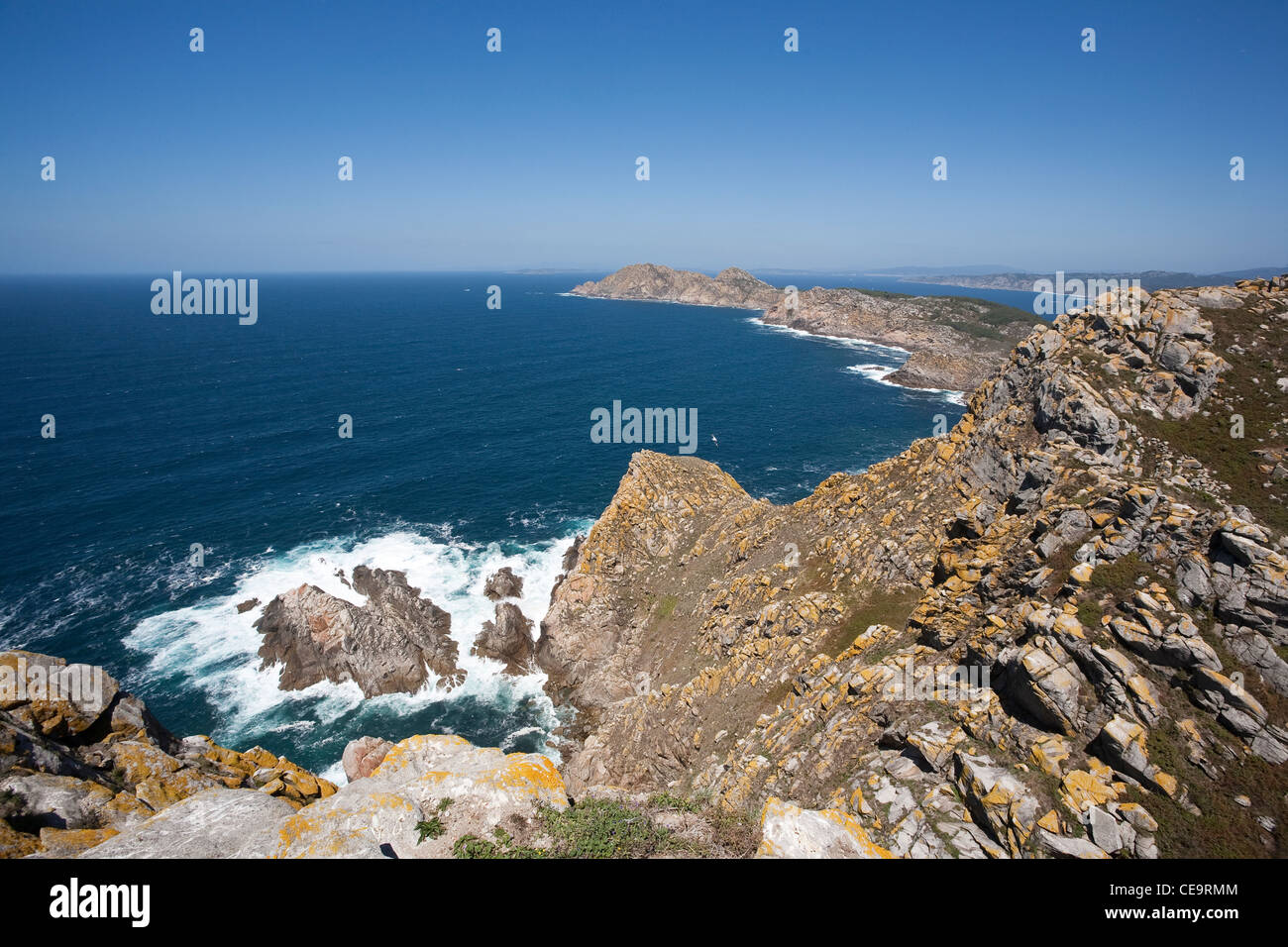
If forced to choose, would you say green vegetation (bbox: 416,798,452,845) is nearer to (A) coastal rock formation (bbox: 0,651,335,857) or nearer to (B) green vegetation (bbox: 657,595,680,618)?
(A) coastal rock formation (bbox: 0,651,335,857)

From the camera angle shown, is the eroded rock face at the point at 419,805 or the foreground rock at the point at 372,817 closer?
the foreground rock at the point at 372,817

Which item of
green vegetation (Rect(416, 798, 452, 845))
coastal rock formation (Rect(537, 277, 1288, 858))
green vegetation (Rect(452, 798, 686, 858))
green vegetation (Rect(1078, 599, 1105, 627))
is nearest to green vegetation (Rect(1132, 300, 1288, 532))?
coastal rock formation (Rect(537, 277, 1288, 858))

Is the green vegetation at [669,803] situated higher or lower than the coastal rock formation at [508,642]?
higher

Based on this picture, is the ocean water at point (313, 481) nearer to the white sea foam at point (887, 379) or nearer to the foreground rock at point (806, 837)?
the white sea foam at point (887, 379)

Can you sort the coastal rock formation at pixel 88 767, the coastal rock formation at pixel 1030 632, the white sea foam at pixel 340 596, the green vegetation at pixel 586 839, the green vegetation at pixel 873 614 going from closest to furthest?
the green vegetation at pixel 586 839 → the coastal rock formation at pixel 88 767 → the coastal rock formation at pixel 1030 632 → the green vegetation at pixel 873 614 → the white sea foam at pixel 340 596

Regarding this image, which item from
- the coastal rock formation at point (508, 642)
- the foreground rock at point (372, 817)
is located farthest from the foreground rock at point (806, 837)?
the coastal rock formation at point (508, 642)

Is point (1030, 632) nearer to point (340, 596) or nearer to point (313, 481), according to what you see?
point (340, 596)
